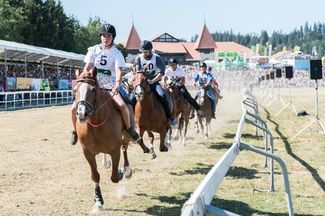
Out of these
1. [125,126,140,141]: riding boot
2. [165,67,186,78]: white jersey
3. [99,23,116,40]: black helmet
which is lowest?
[125,126,140,141]: riding boot

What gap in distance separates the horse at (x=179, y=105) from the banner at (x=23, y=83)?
68.3 ft

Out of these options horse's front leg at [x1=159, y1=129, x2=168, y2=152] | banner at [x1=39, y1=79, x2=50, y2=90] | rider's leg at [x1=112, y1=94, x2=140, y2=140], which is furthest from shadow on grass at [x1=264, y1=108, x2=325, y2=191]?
banner at [x1=39, y1=79, x2=50, y2=90]

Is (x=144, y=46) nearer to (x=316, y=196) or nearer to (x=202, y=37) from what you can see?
(x=316, y=196)

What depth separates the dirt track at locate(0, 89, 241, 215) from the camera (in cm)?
891

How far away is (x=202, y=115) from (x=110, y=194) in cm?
1051

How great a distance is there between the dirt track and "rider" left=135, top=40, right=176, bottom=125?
1598mm

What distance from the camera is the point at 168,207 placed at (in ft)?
29.3

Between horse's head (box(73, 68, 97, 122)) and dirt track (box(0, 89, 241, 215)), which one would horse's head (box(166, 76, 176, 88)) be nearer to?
dirt track (box(0, 89, 241, 215))

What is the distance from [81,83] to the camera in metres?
8.24

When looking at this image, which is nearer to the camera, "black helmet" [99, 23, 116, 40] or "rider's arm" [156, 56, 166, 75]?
"black helmet" [99, 23, 116, 40]

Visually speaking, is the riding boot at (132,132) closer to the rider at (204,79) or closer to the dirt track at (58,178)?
the dirt track at (58,178)

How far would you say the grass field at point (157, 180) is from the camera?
29.0 feet

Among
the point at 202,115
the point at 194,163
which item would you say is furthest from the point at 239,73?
the point at 194,163

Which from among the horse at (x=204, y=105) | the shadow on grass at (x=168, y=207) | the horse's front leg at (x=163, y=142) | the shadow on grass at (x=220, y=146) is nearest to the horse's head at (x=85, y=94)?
the shadow on grass at (x=168, y=207)
